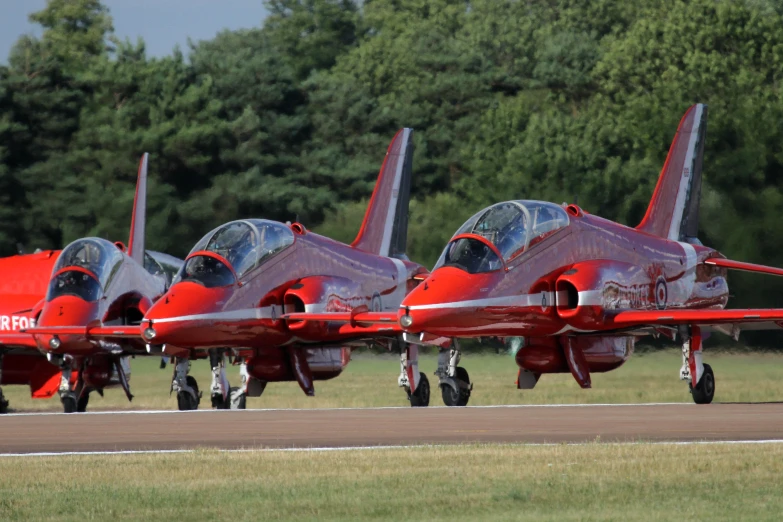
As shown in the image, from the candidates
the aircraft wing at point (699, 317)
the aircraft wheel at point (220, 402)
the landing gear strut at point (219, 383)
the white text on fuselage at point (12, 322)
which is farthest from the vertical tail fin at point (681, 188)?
the white text on fuselage at point (12, 322)

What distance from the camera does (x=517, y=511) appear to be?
11.0 m

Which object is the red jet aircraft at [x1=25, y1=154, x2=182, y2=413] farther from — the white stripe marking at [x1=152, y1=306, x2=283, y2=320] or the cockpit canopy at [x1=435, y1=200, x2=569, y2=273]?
the cockpit canopy at [x1=435, y1=200, x2=569, y2=273]

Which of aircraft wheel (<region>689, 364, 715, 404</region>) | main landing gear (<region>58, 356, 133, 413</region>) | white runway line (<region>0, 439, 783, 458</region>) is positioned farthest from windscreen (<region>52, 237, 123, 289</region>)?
white runway line (<region>0, 439, 783, 458</region>)

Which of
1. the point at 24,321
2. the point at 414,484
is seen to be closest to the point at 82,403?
the point at 24,321

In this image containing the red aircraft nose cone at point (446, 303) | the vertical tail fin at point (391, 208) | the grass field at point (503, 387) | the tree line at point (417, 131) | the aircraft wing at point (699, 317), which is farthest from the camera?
the tree line at point (417, 131)

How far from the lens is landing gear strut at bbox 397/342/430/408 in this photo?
24984 millimetres

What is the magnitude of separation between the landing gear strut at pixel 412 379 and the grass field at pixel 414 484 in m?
10.2

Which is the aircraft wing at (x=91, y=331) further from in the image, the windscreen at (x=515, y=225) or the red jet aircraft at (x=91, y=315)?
the windscreen at (x=515, y=225)

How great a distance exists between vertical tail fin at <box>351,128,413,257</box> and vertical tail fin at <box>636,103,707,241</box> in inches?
179

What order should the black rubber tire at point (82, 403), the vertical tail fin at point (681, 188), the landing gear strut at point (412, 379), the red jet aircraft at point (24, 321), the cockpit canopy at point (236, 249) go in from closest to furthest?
the cockpit canopy at point (236, 249) < the landing gear strut at point (412, 379) < the black rubber tire at point (82, 403) < the vertical tail fin at point (681, 188) < the red jet aircraft at point (24, 321)

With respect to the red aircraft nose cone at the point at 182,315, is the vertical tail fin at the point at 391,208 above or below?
above

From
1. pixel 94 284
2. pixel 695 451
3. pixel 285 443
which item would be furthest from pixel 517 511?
pixel 94 284

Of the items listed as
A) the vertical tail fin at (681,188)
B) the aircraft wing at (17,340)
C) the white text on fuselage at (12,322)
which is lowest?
the aircraft wing at (17,340)

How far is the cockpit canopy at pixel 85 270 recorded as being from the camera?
1021 inches
